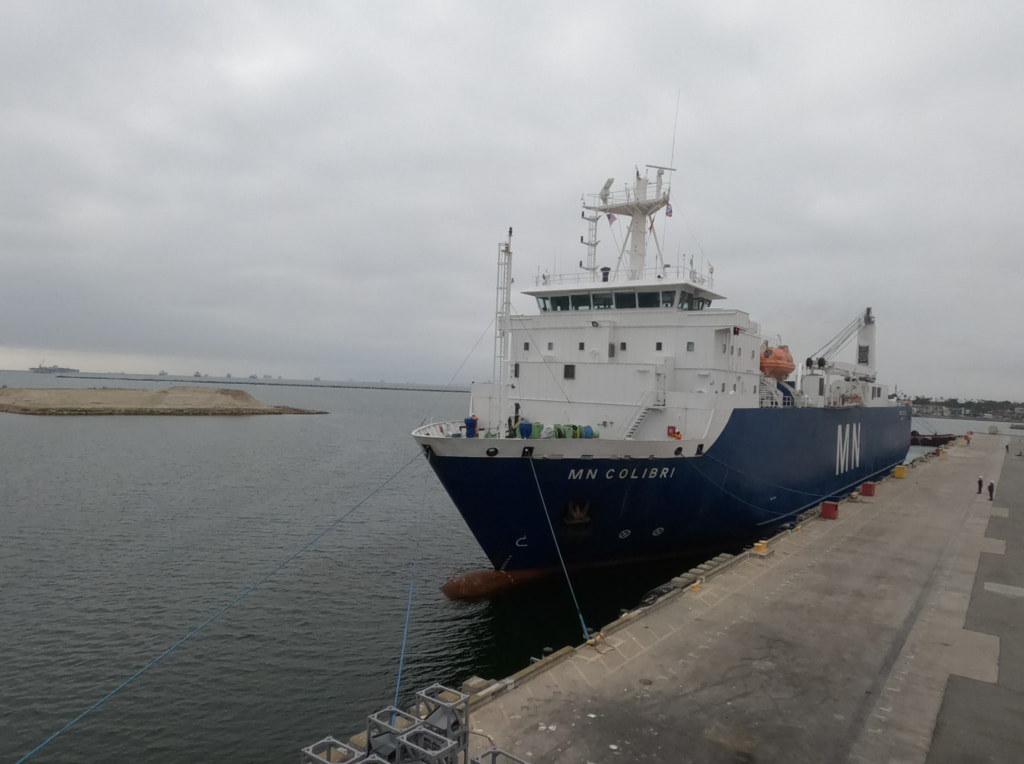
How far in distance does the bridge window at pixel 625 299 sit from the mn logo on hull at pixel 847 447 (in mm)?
13205

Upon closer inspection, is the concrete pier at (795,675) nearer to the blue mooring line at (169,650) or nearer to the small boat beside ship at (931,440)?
the blue mooring line at (169,650)

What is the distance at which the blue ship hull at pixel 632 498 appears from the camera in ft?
44.3

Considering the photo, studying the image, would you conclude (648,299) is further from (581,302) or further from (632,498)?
(632,498)

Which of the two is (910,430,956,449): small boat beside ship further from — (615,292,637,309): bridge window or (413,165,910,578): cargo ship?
(615,292,637,309): bridge window

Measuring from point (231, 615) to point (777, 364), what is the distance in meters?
20.3

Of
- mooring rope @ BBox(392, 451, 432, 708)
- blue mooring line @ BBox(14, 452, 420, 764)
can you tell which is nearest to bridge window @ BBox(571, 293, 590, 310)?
mooring rope @ BBox(392, 451, 432, 708)

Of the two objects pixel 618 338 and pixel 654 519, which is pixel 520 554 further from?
pixel 618 338

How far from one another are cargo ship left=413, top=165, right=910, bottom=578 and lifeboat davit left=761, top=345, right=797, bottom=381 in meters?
0.06

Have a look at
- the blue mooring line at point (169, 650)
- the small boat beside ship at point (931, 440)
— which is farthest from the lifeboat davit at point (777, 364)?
the small boat beside ship at point (931, 440)

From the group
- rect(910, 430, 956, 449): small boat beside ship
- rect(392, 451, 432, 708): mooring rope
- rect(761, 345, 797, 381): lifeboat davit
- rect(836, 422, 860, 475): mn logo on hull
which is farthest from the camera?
rect(910, 430, 956, 449): small boat beside ship

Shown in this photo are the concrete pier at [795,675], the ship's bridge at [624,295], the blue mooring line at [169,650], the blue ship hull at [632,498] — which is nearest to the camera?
the concrete pier at [795,675]

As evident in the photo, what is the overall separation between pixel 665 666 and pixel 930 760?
10.5 feet

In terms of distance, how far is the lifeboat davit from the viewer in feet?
75.8

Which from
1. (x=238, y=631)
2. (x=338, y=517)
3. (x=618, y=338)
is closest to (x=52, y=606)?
(x=238, y=631)
